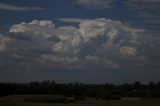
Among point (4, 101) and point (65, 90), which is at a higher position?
point (65, 90)

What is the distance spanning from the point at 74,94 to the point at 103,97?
10.7 meters

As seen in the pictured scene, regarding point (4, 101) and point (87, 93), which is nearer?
point (4, 101)

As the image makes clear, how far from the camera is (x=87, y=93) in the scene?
159 m

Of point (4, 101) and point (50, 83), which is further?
point (50, 83)

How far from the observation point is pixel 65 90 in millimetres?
158125

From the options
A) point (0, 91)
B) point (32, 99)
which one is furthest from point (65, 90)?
point (0, 91)

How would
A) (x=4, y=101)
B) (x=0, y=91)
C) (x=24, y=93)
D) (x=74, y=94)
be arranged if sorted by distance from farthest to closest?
1. (x=74, y=94)
2. (x=24, y=93)
3. (x=0, y=91)
4. (x=4, y=101)

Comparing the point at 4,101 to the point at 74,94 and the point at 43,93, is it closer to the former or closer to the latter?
the point at 43,93

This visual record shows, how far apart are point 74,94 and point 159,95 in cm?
3424

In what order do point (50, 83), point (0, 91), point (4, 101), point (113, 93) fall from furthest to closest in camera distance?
point (50, 83), point (113, 93), point (0, 91), point (4, 101)

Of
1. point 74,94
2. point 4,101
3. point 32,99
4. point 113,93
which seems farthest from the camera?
point 113,93

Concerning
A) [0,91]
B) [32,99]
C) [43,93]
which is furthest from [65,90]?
[0,91]

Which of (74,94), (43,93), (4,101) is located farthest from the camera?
(74,94)

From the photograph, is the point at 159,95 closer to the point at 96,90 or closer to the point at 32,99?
the point at 96,90
